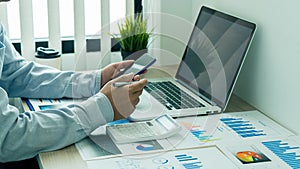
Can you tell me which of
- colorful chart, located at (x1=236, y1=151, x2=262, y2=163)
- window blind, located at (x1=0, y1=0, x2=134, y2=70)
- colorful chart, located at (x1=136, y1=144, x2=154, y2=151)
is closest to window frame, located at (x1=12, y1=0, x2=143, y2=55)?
window blind, located at (x1=0, y1=0, x2=134, y2=70)

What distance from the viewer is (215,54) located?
1568 mm

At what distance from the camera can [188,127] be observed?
136 centimetres

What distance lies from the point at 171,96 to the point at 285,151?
0.44 metres

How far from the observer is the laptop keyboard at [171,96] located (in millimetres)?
1479

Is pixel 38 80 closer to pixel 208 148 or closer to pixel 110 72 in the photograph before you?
pixel 110 72

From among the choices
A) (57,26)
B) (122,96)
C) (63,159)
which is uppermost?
(57,26)

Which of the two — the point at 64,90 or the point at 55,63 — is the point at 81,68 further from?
the point at 64,90

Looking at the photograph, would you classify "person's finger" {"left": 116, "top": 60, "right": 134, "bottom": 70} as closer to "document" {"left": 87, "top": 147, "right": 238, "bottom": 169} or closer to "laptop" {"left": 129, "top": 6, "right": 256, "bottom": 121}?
"laptop" {"left": 129, "top": 6, "right": 256, "bottom": 121}

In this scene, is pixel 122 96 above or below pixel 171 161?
above

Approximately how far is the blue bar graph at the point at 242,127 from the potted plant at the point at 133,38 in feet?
1.59

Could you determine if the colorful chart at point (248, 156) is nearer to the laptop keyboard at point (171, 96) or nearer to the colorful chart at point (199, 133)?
the colorful chart at point (199, 133)

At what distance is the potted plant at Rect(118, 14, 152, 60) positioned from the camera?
1.79m

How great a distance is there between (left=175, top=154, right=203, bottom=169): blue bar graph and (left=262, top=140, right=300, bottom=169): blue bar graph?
190 mm

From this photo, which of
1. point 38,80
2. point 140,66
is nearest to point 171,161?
point 140,66
